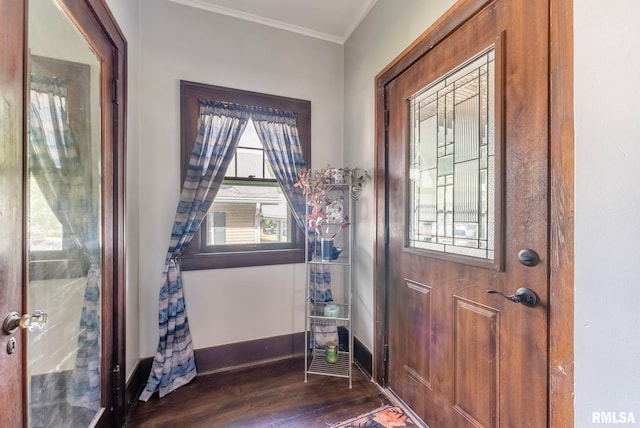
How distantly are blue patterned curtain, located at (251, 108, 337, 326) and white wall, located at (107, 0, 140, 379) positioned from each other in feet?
2.82

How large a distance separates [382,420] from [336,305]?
2.61 feet

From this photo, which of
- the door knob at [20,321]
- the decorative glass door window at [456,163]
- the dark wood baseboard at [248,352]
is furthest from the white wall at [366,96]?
the door knob at [20,321]

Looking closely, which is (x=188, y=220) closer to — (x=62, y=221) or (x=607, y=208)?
(x=62, y=221)

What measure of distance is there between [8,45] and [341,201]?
1.95 meters

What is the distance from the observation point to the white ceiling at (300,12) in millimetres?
2117

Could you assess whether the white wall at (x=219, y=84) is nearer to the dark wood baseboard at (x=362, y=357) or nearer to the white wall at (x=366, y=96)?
the white wall at (x=366, y=96)

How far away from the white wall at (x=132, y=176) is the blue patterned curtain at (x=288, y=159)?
86 cm

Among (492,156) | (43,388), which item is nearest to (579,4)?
(492,156)

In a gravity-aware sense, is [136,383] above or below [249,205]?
below

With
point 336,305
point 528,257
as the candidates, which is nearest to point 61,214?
point 336,305

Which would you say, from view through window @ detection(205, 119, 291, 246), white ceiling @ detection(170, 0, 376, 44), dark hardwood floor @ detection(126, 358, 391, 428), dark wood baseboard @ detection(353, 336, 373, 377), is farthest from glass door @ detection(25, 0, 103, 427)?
dark wood baseboard @ detection(353, 336, 373, 377)

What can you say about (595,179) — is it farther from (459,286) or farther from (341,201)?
(341,201)

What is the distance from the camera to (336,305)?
7.29ft

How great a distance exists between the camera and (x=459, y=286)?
4.58ft
